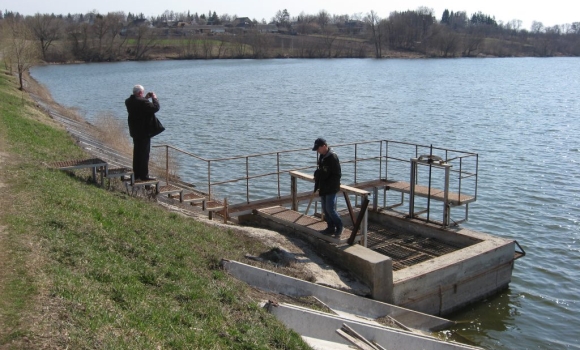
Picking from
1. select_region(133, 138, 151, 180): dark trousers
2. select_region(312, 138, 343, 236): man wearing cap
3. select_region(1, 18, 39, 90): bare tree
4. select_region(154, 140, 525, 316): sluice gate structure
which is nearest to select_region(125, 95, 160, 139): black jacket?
select_region(133, 138, 151, 180): dark trousers

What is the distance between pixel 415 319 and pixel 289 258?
2473 millimetres

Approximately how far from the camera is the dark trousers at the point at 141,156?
12.6 meters

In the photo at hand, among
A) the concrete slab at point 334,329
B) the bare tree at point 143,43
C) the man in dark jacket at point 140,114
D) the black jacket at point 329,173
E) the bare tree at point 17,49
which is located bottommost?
the concrete slab at point 334,329

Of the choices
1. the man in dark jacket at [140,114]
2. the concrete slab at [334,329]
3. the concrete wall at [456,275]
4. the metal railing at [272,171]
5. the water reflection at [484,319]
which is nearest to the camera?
the concrete slab at [334,329]

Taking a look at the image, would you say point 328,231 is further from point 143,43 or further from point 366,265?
point 143,43

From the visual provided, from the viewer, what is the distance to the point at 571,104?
50844 millimetres

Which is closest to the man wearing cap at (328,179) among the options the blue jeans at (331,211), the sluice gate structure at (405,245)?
the blue jeans at (331,211)

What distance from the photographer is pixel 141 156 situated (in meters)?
12.8

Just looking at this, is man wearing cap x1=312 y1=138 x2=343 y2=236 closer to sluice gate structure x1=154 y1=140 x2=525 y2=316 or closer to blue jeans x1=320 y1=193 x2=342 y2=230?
blue jeans x1=320 y1=193 x2=342 y2=230

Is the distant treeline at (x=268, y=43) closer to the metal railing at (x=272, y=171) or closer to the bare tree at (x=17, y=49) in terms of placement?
the bare tree at (x=17, y=49)

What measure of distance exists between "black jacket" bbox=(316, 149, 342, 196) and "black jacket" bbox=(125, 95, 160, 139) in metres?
3.45

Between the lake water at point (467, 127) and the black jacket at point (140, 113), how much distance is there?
23.7 ft

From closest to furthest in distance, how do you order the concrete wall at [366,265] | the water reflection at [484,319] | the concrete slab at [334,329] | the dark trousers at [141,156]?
the concrete slab at [334,329] → the concrete wall at [366,265] → the water reflection at [484,319] → the dark trousers at [141,156]

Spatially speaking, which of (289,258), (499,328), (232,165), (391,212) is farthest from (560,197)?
(289,258)
